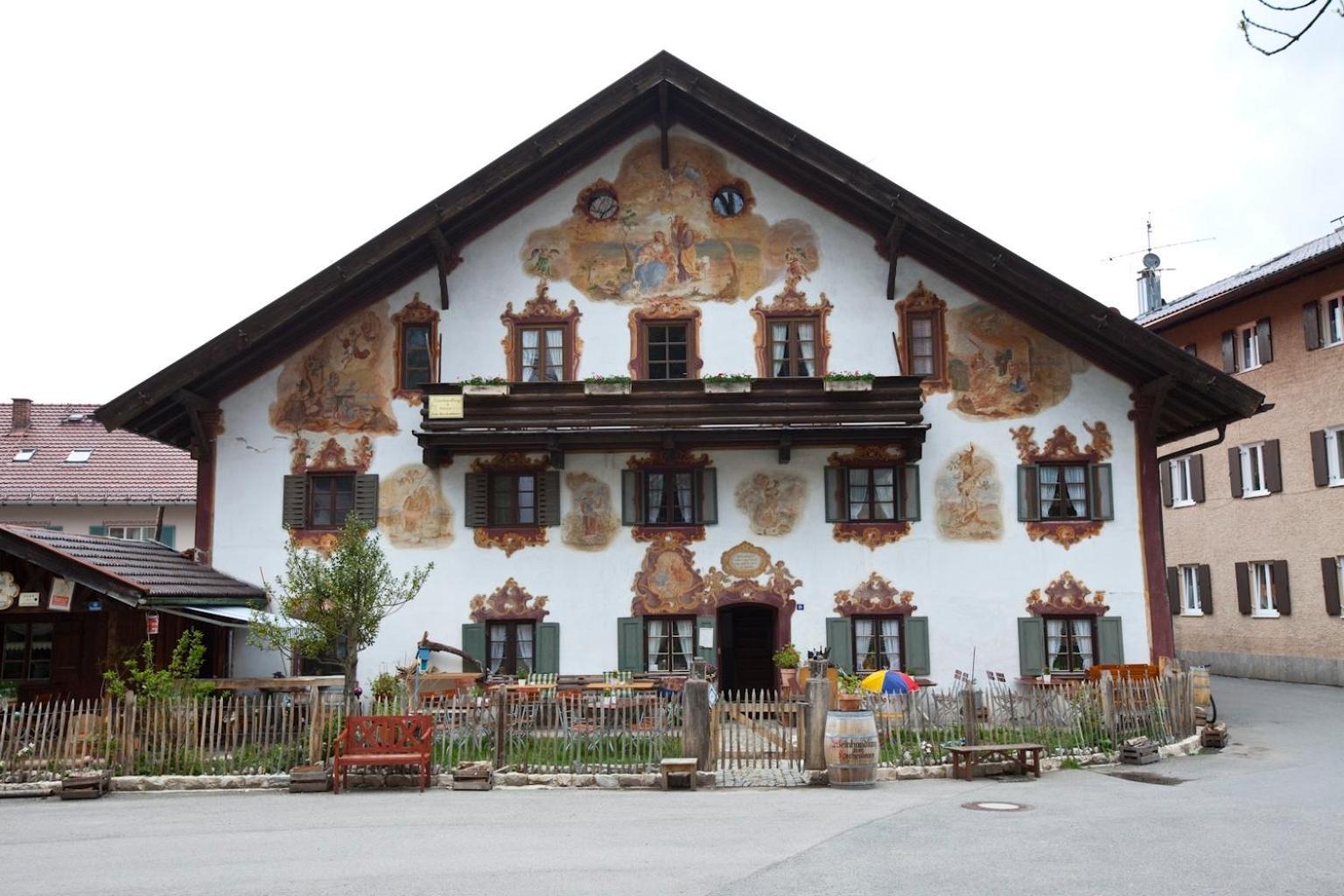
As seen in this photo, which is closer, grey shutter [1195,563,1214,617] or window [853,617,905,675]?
window [853,617,905,675]

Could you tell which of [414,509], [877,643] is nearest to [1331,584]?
[877,643]

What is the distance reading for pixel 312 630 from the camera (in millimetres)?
17328

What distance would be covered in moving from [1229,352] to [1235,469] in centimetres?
303

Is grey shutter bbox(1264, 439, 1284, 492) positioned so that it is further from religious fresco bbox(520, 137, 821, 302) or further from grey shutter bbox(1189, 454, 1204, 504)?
religious fresco bbox(520, 137, 821, 302)

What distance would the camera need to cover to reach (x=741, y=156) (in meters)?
22.6

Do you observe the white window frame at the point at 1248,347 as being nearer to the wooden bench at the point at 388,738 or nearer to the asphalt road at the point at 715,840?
the asphalt road at the point at 715,840

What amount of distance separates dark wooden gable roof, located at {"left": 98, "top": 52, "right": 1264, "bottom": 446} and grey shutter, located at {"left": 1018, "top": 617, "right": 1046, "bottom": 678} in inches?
183

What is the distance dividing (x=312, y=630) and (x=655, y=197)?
10104mm

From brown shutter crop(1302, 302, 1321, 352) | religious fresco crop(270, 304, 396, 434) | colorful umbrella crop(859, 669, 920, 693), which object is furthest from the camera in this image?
brown shutter crop(1302, 302, 1321, 352)

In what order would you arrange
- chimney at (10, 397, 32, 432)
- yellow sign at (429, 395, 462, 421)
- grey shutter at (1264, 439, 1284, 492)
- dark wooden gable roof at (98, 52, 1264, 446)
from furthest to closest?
1. chimney at (10, 397, 32, 432)
2. grey shutter at (1264, 439, 1284, 492)
3. dark wooden gable roof at (98, 52, 1264, 446)
4. yellow sign at (429, 395, 462, 421)

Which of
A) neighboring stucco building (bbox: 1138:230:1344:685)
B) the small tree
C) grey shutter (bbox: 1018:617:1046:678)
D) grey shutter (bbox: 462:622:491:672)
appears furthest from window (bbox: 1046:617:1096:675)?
the small tree

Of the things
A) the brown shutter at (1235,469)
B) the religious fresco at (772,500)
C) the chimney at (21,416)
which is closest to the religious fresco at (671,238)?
the religious fresco at (772,500)

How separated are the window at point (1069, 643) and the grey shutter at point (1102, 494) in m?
1.83

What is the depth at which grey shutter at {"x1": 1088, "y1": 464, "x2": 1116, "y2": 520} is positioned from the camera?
69.9ft
